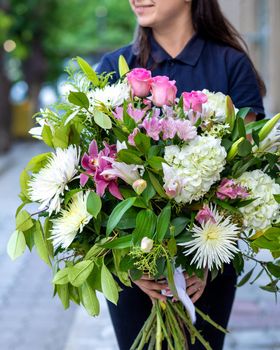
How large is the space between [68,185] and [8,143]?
1640 centimetres

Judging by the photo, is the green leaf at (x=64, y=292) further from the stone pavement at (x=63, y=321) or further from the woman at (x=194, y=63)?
the stone pavement at (x=63, y=321)

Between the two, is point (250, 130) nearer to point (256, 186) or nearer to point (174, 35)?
point (256, 186)

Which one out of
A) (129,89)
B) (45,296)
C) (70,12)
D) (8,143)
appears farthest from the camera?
(70,12)

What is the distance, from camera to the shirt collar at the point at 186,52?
2559 mm

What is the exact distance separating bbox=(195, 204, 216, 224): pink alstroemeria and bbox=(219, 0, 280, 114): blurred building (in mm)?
6671

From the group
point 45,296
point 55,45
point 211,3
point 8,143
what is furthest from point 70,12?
point 211,3

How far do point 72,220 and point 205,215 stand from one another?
340mm

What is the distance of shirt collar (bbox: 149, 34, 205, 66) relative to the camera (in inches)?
101

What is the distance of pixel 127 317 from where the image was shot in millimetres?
2359

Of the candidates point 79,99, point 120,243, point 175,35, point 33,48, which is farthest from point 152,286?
→ point 33,48

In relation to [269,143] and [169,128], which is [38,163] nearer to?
[169,128]

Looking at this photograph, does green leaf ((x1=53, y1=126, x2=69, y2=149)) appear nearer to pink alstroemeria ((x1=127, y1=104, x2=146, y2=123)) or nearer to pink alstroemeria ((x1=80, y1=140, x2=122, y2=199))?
pink alstroemeria ((x1=80, y1=140, x2=122, y2=199))

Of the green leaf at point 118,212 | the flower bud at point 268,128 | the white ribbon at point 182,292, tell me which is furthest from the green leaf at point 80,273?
the flower bud at point 268,128

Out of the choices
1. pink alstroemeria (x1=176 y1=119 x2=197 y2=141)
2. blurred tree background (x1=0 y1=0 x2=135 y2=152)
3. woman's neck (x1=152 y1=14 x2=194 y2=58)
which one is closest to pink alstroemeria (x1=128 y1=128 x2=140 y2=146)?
pink alstroemeria (x1=176 y1=119 x2=197 y2=141)
